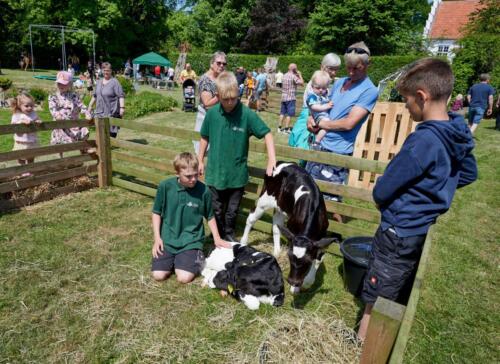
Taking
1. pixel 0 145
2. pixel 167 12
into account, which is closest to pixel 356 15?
pixel 167 12

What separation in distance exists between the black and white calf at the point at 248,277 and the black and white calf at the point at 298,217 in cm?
32

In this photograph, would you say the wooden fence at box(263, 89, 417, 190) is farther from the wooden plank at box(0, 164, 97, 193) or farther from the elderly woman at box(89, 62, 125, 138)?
the elderly woman at box(89, 62, 125, 138)

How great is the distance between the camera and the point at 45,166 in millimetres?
5922

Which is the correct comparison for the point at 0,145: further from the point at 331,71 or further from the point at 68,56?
the point at 68,56

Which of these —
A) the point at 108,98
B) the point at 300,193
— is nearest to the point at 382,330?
the point at 300,193

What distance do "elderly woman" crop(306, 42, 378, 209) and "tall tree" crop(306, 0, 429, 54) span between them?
40754 mm

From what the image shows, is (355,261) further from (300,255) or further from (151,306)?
(151,306)

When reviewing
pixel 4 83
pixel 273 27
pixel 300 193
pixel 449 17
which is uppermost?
pixel 449 17

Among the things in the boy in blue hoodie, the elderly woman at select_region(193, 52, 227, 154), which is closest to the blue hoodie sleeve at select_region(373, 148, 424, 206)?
the boy in blue hoodie

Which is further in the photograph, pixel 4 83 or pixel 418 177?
pixel 4 83

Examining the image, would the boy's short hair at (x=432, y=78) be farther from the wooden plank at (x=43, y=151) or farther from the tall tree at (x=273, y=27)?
the tall tree at (x=273, y=27)

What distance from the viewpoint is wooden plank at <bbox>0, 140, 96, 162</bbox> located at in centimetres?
537

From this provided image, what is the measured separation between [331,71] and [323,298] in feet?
9.21

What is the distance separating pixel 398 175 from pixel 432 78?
2.01 feet
